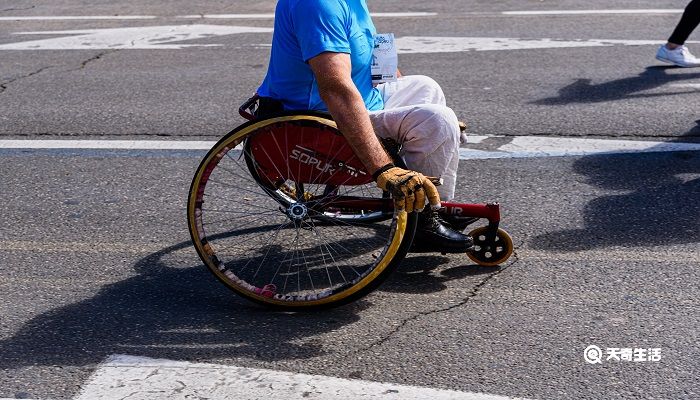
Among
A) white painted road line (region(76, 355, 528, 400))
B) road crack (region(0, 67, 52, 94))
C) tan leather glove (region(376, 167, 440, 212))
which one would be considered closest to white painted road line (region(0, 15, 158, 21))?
road crack (region(0, 67, 52, 94))

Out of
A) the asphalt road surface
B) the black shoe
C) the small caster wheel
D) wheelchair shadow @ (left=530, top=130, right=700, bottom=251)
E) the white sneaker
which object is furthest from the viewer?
the white sneaker

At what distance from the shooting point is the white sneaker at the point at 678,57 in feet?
26.5

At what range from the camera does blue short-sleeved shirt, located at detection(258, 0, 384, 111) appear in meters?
4.02

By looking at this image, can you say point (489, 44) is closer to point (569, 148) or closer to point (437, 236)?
point (569, 148)

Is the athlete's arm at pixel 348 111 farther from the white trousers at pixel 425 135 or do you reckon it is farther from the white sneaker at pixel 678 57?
the white sneaker at pixel 678 57

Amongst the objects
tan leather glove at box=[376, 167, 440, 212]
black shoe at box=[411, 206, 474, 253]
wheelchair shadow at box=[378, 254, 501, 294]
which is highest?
tan leather glove at box=[376, 167, 440, 212]

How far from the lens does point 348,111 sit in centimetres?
394

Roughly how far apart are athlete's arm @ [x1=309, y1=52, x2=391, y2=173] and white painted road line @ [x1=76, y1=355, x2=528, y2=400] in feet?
2.80

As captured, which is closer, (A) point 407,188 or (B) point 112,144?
(A) point 407,188

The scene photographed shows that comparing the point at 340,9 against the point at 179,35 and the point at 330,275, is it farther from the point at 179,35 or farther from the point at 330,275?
the point at 179,35

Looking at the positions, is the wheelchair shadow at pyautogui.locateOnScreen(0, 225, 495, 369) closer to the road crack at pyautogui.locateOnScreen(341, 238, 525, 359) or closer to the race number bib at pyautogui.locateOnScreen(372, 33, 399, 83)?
the road crack at pyautogui.locateOnScreen(341, 238, 525, 359)

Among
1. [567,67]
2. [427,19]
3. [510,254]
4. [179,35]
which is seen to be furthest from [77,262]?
[427,19]

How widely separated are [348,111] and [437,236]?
0.77m

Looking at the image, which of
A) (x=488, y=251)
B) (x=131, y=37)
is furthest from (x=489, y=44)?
(x=488, y=251)
